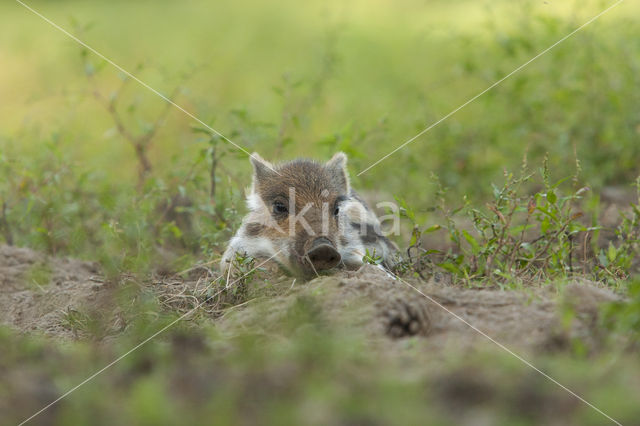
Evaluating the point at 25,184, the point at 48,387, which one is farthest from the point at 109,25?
the point at 48,387

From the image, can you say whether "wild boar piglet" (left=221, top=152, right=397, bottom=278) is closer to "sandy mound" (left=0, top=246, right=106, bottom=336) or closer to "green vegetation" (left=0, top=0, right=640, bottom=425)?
"green vegetation" (left=0, top=0, right=640, bottom=425)

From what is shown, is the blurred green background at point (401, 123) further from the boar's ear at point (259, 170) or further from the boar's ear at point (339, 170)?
the boar's ear at point (339, 170)

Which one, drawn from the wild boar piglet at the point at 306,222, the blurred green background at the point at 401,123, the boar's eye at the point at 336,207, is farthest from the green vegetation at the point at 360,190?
the boar's eye at the point at 336,207

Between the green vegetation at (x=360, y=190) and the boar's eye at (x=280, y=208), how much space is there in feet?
0.98

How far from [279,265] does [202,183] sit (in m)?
1.96

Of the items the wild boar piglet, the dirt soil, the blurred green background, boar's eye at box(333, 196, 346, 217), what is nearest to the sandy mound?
the dirt soil

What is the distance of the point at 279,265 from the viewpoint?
4.91 m

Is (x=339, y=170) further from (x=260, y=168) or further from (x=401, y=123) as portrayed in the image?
(x=401, y=123)

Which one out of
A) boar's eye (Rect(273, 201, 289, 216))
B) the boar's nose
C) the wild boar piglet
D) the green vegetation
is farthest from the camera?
boar's eye (Rect(273, 201, 289, 216))

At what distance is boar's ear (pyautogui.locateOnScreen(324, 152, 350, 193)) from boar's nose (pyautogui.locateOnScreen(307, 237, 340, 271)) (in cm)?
117

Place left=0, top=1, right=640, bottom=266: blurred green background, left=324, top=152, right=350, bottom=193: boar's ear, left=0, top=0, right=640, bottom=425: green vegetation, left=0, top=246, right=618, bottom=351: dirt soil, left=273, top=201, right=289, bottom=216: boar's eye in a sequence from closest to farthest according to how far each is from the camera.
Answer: left=0, top=0, right=640, bottom=425: green vegetation → left=0, top=246, right=618, bottom=351: dirt soil → left=273, top=201, right=289, bottom=216: boar's eye → left=324, top=152, right=350, bottom=193: boar's ear → left=0, top=1, right=640, bottom=266: blurred green background

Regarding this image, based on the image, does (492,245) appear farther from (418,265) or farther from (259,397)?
(259,397)

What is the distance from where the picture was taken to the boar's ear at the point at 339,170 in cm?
562

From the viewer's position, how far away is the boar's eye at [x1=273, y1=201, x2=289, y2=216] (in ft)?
17.0
